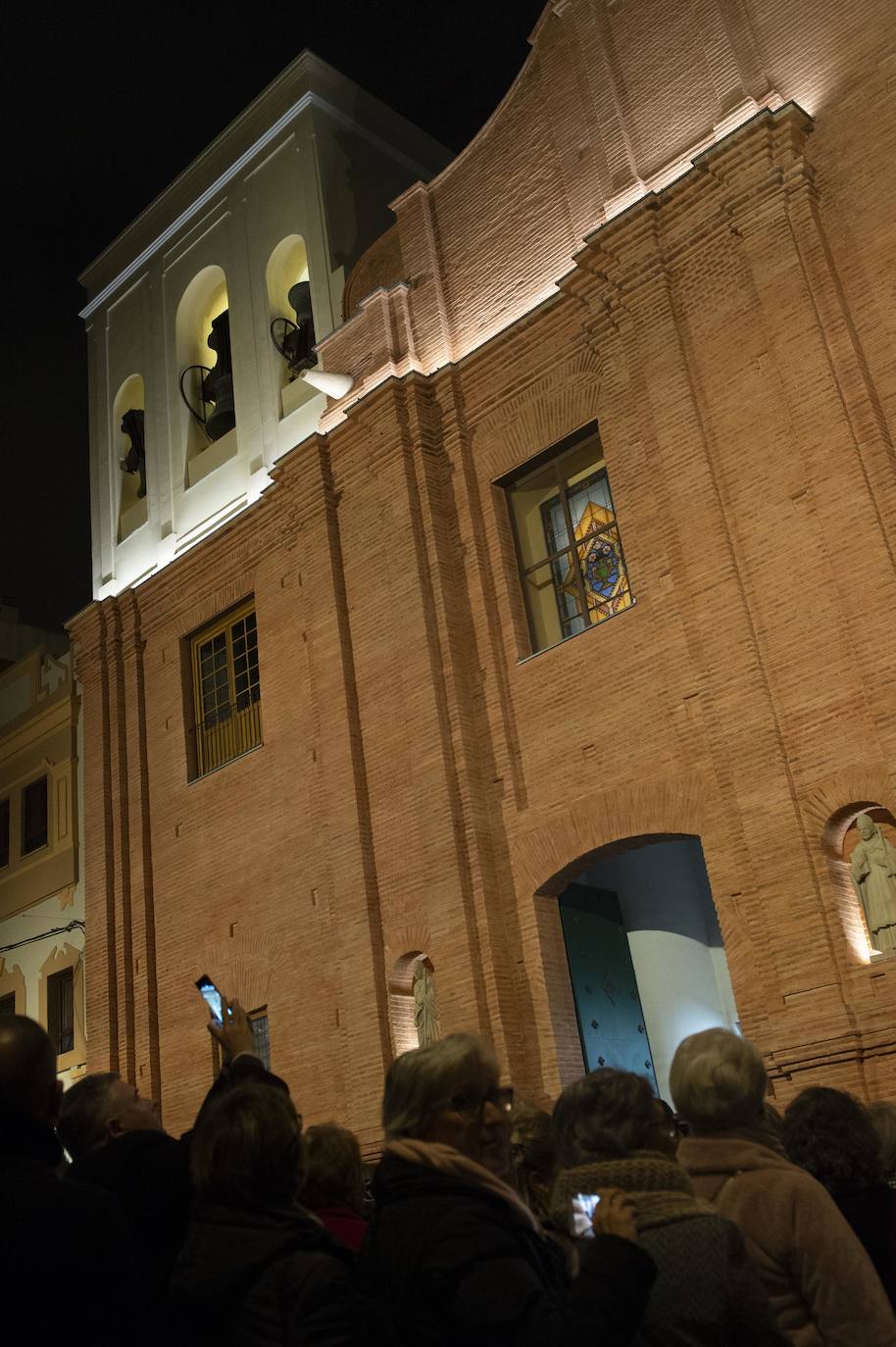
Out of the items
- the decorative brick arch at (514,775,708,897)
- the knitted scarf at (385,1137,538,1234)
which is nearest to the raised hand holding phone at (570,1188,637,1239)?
the knitted scarf at (385,1137,538,1234)

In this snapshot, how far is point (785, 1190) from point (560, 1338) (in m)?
0.92

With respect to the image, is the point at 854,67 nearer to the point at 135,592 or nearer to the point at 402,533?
the point at 402,533

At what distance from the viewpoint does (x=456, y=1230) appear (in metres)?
2.58

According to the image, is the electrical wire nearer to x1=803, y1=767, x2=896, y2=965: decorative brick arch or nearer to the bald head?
x1=803, y1=767, x2=896, y2=965: decorative brick arch

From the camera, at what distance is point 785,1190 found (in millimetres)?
3121

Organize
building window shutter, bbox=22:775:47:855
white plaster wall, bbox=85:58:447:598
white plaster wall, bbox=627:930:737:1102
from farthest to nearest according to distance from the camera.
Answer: building window shutter, bbox=22:775:47:855 < white plaster wall, bbox=85:58:447:598 < white plaster wall, bbox=627:930:737:1102

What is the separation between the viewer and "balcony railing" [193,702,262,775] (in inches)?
573

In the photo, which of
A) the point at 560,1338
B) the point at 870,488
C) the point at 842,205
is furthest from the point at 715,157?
the point at 560,1338

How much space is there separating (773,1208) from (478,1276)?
0.94 meters

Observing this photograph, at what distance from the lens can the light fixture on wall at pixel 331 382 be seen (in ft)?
46.0

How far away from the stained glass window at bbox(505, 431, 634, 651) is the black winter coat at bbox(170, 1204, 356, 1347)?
8.96 m

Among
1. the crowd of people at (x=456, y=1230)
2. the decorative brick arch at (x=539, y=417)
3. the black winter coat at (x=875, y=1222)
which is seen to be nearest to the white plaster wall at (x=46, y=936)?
the decorative brick arch at (x=539, y=417)

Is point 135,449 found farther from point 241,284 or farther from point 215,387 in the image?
point 241,284

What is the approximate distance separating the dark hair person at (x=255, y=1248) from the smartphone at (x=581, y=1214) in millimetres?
516
